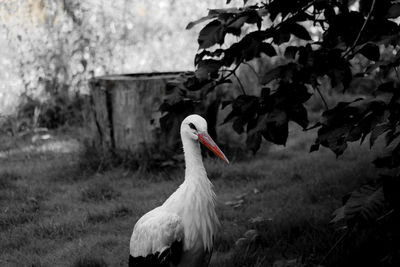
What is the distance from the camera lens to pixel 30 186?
216 inches

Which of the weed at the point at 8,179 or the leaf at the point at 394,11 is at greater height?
the leaf at the point at 394,11

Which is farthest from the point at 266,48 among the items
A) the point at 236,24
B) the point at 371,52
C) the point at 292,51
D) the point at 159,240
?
the point at 159,240

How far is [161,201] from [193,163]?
1954mm

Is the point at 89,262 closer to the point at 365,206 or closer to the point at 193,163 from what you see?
the point at 193,163

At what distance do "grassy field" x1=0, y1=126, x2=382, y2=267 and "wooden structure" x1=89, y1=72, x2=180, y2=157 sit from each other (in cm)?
39

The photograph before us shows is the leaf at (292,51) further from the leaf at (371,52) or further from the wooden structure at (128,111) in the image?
the wooden structure at (128,111)

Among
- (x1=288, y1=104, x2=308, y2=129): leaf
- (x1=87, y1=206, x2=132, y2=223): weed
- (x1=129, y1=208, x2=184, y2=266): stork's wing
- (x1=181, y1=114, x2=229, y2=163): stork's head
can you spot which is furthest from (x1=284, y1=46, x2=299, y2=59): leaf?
(x1=87, y1=206, x2=132, y2=223): weed

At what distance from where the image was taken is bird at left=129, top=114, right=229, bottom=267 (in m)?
A: 2.95

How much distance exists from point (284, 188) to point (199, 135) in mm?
2301

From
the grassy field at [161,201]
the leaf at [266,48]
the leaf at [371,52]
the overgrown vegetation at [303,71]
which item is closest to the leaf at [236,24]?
the overgrown vegetation at [303,71]

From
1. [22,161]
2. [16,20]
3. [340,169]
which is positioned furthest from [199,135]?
[16,20]

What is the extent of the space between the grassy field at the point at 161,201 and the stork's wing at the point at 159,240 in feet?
2.67

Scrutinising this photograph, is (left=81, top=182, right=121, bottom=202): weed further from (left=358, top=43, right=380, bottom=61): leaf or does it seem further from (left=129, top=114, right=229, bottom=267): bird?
(left=358, top=43, right=380, bottom=61): leaf

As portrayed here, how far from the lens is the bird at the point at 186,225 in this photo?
2945 millimetres
